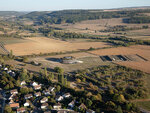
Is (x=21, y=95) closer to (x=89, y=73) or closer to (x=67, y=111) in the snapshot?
(x=67, y=111)

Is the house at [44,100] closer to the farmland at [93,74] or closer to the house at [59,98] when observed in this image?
the farmland at [93,74]

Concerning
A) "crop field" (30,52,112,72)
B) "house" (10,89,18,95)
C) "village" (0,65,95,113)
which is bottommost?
"village" (0,65,95,113)

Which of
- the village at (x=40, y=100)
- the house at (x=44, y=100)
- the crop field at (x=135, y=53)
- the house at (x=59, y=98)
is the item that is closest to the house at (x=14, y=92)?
the village at (x=40, y=100)

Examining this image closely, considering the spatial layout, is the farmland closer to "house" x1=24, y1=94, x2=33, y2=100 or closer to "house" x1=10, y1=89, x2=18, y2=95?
"house" x1=24, y1=94, x2=33, y2=100

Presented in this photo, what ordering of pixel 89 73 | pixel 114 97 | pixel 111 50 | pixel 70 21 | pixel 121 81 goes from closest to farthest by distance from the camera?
pixel 114 97
pixel 121 81
pixel 89 73
pixel 111 50
pixel 70 21

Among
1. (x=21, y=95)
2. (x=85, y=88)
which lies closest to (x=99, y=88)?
(x=85, y=88)

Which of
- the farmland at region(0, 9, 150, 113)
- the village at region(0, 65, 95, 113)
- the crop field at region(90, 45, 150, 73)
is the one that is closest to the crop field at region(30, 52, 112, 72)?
the farmland at region(0, 9, 150, 113)

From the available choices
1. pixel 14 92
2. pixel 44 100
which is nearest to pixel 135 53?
pixel 44 100

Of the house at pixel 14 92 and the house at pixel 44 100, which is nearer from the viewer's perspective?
the house at pixel 44 100

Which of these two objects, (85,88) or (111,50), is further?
(111,50)
